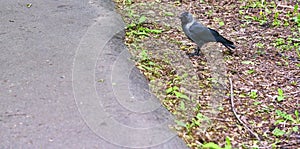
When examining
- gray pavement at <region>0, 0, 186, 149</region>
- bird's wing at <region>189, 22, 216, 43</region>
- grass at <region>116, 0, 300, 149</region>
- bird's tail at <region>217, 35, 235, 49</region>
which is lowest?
gray pavement at <region>0, 0, 186, 149</region>

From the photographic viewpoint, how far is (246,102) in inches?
136

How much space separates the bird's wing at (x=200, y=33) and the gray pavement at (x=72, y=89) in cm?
63

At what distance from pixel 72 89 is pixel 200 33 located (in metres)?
1.29

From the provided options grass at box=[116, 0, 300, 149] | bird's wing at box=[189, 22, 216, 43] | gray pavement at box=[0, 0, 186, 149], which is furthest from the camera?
bird's wing at box=[189, 22, 216, 43]

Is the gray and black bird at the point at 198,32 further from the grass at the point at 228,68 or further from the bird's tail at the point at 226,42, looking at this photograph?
the grass at the point at 228,68

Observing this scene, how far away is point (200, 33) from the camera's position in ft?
13.0

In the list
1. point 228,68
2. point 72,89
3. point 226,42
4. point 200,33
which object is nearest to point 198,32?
point 200,33

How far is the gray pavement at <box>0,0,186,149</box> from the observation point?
2926 millimetres

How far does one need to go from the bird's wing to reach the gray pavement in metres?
0.63

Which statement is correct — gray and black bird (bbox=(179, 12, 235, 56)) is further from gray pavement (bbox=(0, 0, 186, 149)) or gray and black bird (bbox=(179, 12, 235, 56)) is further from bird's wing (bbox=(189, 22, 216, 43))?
gray pavement (bbox=(0, 0, 186, 149))

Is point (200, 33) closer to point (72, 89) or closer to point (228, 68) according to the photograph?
point (228, 68)

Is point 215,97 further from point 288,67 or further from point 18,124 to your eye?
point 18,124

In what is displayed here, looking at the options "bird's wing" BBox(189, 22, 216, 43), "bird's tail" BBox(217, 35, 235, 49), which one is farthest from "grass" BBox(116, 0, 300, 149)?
"bird's wing" BBox(189, 22, 216, 43)

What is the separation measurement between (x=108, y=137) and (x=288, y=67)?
2.00 m
